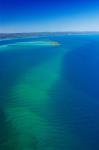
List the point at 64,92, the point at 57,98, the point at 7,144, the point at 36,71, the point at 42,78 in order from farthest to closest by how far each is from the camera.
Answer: the point at 36,71
the point at 42,78
the point at 64,92
the point at 57,98
the point at 7,144

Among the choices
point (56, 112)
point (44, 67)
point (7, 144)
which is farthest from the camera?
point (44, 67)

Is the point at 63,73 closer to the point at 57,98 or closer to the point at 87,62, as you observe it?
the point at 87,62

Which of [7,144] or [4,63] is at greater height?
[4,63]

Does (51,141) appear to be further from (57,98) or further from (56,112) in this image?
(57,98)

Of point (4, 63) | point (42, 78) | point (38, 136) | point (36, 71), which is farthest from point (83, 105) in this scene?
point (4, 63)

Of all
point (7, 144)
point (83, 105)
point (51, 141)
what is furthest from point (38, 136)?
point (83, 105)

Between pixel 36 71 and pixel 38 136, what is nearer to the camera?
pixel 38 136

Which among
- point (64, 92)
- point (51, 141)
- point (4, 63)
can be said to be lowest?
point (51, 141)
